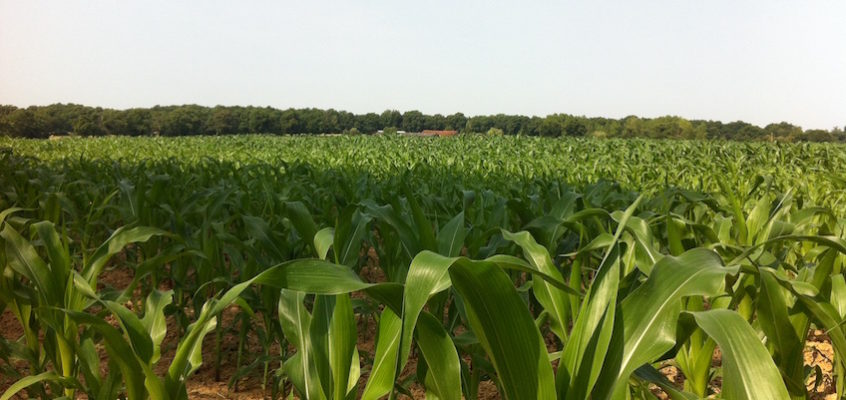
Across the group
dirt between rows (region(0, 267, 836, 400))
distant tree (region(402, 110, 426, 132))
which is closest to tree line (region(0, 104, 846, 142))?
distant tree (region(402, 110, 426, 132))

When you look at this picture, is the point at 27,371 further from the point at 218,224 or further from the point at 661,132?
the point at 661,132

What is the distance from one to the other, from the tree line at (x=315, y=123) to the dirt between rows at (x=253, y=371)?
67651 mm

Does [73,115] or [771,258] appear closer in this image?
[771,258]

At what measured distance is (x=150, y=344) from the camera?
1552mm

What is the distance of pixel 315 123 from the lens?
3120 inches

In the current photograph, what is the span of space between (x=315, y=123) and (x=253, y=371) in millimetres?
78348

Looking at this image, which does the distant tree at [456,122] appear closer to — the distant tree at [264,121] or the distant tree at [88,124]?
the distant tree at [264,121]

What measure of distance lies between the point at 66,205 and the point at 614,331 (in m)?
3.53

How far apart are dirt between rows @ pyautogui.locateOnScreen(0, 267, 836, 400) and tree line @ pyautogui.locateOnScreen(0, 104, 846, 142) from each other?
67651 mm

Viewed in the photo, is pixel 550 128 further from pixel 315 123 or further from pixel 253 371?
pixel 253 371

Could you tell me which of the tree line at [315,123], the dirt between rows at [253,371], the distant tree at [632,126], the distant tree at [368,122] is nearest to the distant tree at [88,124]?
the tree line at [315,123]

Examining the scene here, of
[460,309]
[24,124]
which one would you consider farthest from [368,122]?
[460,309]

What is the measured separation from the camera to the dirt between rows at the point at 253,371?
2.70 meters

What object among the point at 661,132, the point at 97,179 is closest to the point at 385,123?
the point at 661,132
